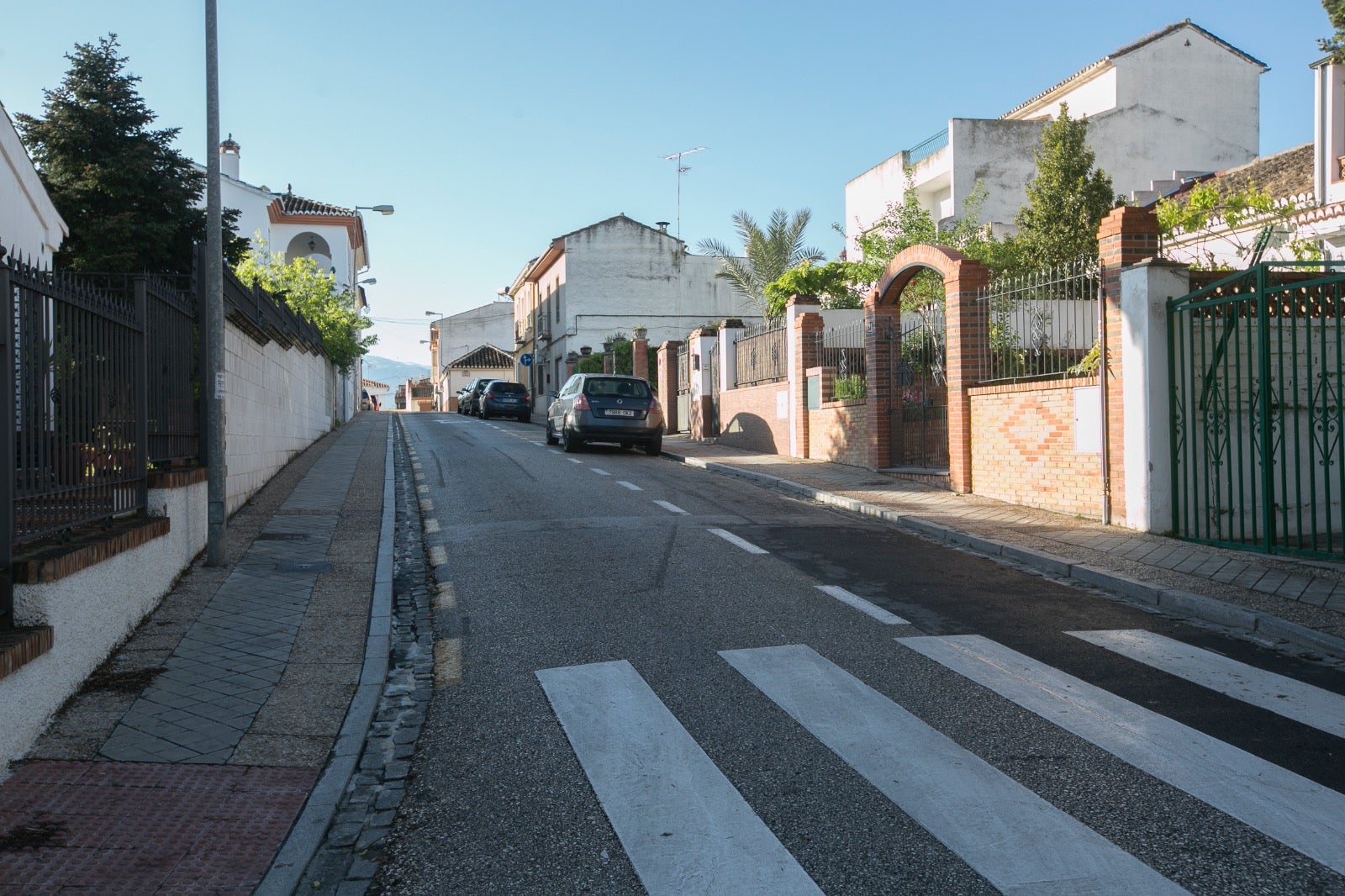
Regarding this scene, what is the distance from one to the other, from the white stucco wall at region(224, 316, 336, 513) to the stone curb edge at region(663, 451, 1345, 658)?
6937 mm

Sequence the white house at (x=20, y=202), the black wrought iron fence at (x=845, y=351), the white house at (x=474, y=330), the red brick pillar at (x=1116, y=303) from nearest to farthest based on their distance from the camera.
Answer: the red brick pillar at (x=1116, y=303)
the white house at (x=20, y=202)
the black wrought iron fence at (x=845, y=351)
the white house at (x=474, y=330)

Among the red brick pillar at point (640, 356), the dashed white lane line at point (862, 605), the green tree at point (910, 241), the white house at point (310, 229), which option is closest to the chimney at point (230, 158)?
the white house at point (310, 229)

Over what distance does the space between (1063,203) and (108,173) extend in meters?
22.4

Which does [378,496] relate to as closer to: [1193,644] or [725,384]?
[1193,644]

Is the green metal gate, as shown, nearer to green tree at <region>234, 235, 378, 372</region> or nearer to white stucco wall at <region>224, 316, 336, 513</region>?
white stucco wall at <region>224, 316, 336, 513</region>

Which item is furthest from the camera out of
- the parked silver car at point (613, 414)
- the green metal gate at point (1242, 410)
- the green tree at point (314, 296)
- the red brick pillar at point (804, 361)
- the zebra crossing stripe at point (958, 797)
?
the green tree at point (314, 296)

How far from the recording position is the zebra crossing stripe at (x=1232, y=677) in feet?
16.7

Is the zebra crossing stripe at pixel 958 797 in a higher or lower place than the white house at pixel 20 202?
lower

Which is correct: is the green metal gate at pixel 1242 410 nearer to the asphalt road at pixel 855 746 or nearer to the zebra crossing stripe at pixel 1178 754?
the asphalt road at pixel 855 746

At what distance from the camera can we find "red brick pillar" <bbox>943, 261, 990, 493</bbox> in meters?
14.2

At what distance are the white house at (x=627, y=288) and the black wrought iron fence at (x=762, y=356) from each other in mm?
23623

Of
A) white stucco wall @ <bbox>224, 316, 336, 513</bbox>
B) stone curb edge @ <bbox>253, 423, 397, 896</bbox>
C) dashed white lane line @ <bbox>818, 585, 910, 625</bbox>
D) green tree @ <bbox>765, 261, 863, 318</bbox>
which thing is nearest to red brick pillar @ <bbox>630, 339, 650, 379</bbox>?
green tree @ <bbox>765, 261, 863, 318</bbox>

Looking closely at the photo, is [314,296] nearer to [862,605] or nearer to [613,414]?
[613,414]

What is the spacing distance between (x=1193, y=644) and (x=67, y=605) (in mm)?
6175
